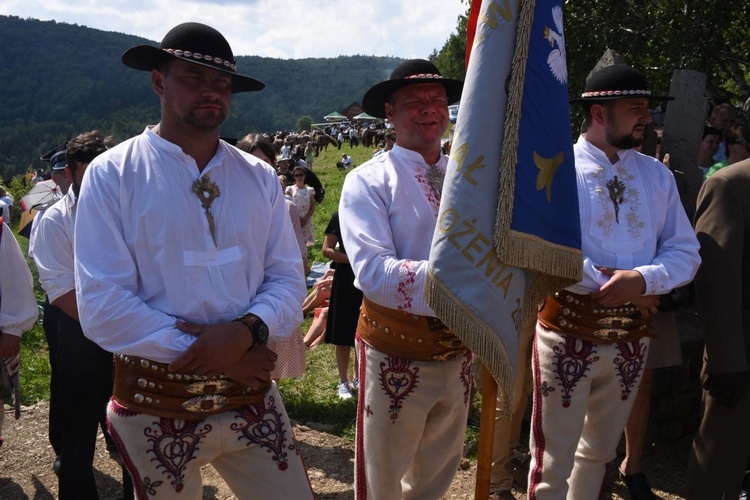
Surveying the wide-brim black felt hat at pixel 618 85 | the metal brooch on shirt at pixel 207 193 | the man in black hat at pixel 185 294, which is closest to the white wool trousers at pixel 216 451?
the man in black hat at pixel 185 294

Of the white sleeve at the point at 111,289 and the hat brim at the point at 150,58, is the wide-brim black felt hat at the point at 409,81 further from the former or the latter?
the white sleeve at the point at 111,289

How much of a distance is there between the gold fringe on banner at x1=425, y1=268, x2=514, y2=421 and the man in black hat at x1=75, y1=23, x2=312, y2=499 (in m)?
0.61

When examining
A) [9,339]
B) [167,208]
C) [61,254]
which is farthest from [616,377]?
[9,339]

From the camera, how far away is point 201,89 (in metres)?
2.52

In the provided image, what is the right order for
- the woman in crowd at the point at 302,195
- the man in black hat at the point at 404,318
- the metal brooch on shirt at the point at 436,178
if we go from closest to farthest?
the man in black hat at the point at 404,318 < the metal brooch on shirt at the point at 436,178 < the woman in crowd at the point at 302,195

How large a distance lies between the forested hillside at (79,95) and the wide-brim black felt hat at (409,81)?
70417mm

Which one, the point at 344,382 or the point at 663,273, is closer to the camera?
the point at 663,273

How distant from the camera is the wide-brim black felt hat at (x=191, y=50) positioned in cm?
246

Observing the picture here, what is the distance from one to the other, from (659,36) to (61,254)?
27.3 feet

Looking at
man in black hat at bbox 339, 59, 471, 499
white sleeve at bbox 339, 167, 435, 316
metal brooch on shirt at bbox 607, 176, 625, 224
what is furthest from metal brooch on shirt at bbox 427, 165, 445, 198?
metal brooch on shirt at bbox 607, 176, 625, 224

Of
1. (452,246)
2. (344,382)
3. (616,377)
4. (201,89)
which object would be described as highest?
(201,89)

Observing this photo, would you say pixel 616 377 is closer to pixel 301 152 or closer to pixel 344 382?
pixel 344 382

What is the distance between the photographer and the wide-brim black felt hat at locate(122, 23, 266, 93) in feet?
8.05

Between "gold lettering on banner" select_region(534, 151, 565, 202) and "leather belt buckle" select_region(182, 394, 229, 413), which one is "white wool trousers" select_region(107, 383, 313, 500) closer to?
"leather belt buckle" select_region(182, 394, 229, 413)
